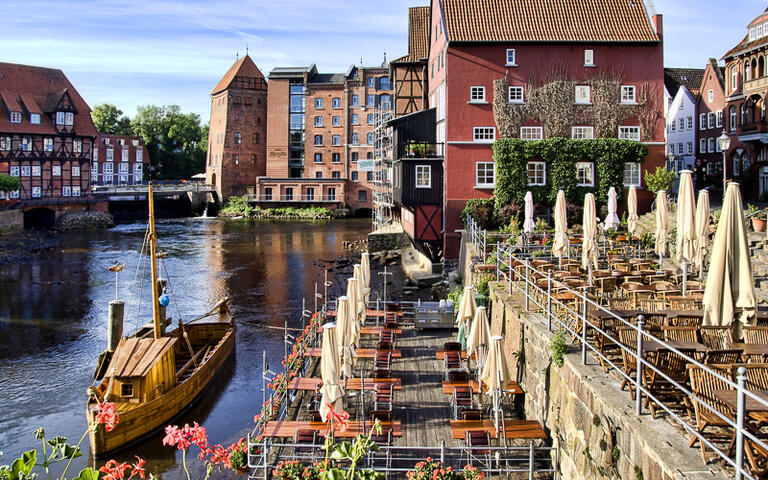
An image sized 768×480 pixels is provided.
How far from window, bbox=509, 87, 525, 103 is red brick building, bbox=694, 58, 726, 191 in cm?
1748

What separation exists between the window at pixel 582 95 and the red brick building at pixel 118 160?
74.9m

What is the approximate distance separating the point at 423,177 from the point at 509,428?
24.0 meters

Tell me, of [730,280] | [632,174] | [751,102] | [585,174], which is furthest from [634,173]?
[730,280]

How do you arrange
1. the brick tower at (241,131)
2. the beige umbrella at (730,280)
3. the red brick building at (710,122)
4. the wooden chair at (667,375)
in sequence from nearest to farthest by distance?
the beige umbrella at (730,280) → the wooden chair at (667,375) → the red brick building at (710,122) → the brick tower at (241,131)

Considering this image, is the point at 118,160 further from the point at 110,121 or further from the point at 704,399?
the point at 704,399

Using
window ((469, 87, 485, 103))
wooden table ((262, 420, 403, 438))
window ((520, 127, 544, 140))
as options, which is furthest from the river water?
window ((520, 127, 544, 140))

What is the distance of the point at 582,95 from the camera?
33.1 metres

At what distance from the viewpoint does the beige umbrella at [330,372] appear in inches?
462

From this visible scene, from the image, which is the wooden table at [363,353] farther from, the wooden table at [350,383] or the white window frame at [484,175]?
the white window frame at [484,175]

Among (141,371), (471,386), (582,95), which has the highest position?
(582,95)

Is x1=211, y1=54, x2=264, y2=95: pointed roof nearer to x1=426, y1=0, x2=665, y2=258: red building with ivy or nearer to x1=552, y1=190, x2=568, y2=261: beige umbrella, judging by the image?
x1=426, y1=0, x2=665, y2=258: red building with ivy

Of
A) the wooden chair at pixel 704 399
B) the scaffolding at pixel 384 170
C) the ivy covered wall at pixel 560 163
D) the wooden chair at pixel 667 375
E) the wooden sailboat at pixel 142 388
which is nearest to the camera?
the wooden chair at pixel 704 399

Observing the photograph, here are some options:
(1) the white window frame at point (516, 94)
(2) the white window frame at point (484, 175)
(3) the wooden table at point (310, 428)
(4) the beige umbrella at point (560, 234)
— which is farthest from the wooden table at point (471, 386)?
(1) the white window frame at point (516, 94)

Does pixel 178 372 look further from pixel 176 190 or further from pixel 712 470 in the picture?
pixel 176 190
